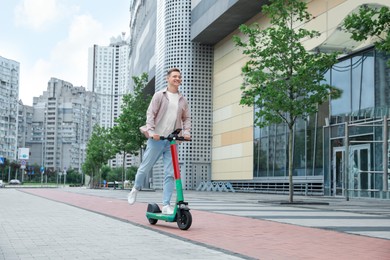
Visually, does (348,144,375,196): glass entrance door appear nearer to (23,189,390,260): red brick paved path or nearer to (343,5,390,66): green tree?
(343,5,390,66): green tree

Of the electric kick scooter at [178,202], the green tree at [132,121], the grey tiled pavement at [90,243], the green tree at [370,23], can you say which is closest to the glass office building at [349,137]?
the green tree at [370,23]

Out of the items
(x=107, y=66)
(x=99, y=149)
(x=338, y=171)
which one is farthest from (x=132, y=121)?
(x=107, y=66)

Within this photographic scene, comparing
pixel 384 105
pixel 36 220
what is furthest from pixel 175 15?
pixel 36 220

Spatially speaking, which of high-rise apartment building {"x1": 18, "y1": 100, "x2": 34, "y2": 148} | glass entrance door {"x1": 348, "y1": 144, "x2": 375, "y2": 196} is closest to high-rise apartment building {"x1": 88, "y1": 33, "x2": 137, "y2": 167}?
high-rise apartment building {"x1": 18, "y1": 100, "x2": 34, "y2": 148}

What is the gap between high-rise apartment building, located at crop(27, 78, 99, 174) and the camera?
6147 inches

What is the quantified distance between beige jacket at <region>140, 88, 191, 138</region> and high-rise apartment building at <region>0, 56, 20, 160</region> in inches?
5113

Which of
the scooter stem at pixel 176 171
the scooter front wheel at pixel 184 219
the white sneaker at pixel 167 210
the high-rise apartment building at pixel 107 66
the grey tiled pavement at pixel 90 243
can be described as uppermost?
the high-rise apartment building at pixel 107 66

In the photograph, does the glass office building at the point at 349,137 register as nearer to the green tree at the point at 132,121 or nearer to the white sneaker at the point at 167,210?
the green tree at the point at 132,121

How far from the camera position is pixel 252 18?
34.4m

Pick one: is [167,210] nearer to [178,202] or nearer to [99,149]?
[178,202]

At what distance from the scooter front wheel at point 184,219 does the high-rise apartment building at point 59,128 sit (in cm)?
15164

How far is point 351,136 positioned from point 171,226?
1708 centimetres

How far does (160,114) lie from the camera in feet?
24.6

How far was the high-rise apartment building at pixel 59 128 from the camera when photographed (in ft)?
512
